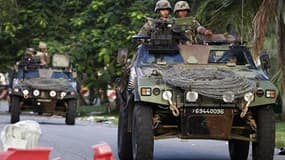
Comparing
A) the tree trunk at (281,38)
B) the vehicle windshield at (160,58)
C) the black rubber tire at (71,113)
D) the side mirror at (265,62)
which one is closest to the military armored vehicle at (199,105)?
the vehicle windshield at (160,58)

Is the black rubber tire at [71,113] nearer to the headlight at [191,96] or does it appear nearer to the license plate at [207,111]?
the license plate at [207,111]

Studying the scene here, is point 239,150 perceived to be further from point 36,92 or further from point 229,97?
point 36,92

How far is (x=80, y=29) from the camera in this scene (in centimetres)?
3238

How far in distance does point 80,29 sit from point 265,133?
2225 cm

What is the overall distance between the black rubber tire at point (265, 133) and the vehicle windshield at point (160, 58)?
176 centimetres

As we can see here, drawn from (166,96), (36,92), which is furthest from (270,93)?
(36,92)

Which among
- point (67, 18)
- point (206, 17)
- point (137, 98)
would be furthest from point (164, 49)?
point (67, 18)

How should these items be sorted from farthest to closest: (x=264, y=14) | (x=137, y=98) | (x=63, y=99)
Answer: (x=63, y=99), (x=264, y=14), (x=137, y=98)

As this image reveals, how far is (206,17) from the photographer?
732 inches

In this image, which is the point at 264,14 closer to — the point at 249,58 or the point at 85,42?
the point at 249,58

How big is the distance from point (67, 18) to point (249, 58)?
72.8 feet

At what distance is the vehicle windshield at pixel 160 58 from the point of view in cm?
1204

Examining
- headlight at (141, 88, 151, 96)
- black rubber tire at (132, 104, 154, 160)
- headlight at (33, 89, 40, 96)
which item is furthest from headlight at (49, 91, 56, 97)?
headlight at (141, 88, 151, 96)

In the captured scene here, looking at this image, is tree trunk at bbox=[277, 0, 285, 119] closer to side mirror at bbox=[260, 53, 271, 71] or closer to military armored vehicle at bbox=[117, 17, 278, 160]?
side mirror at bbox=[260, 53, 271, 71]
